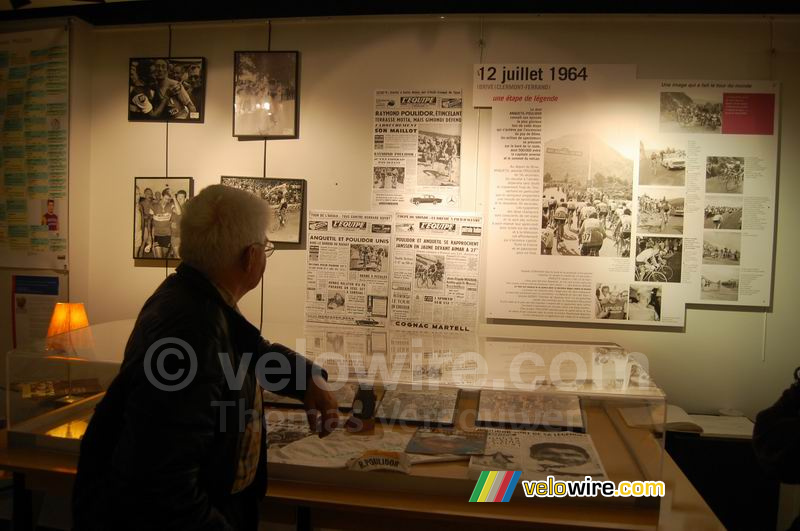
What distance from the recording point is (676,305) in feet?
9.51

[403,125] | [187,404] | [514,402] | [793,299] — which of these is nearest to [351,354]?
[514,402]

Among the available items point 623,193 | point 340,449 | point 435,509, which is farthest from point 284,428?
point 623,193

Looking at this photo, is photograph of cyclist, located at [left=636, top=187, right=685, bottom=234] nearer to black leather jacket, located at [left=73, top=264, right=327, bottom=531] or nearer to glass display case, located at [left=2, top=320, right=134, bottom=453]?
black leather jacket, located at [left=73, top=264, right=327, bottom=531]

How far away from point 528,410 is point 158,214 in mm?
2548

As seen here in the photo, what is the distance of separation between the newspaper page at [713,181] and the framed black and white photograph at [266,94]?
1.95 m

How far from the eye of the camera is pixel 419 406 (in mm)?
1914

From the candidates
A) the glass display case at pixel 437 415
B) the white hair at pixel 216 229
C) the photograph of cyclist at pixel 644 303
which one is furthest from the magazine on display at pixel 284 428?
the photograph of cyclist at pixel 644 303

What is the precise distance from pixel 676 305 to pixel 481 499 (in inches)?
71.2

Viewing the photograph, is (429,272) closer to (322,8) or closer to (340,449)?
(340,449)

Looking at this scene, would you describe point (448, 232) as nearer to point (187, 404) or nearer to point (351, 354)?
point (351, 354)

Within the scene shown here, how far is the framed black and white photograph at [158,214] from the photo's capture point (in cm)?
329

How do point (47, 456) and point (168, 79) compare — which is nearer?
point (47, 456)

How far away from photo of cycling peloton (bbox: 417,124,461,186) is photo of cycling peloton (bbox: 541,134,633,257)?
49 cm

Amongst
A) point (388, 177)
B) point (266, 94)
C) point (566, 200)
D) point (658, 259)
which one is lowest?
point (658, 259)
